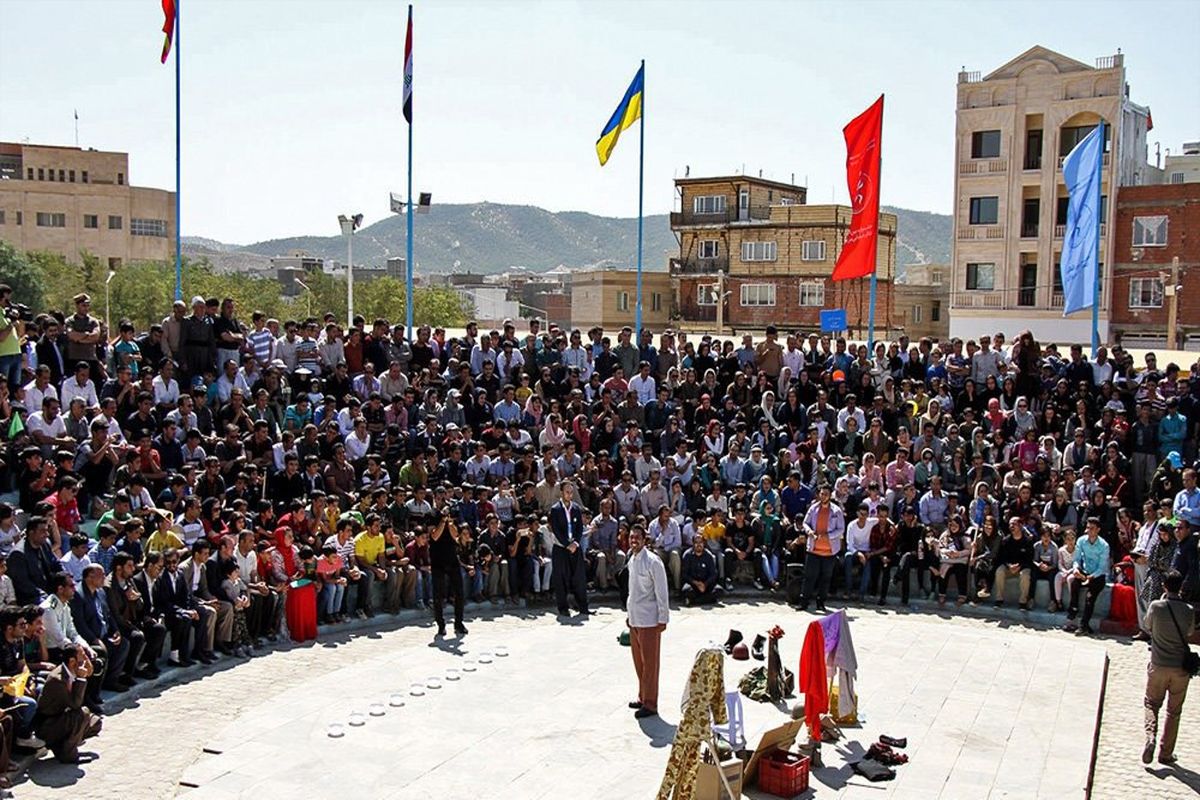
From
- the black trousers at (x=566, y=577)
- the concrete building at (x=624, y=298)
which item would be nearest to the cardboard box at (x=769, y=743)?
the black trousers at (x=566, y=577)

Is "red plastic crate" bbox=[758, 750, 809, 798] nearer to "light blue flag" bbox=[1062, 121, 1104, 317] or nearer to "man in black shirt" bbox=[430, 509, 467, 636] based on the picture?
"man in black shirt" bbox=[430, 509, 467, 636]

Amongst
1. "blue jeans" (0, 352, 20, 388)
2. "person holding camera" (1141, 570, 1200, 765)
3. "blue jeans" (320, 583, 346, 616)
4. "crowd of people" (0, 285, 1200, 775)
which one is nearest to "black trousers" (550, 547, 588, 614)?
"crowd of people" (0, 285, 1200, 775)

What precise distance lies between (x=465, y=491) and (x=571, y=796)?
768cm

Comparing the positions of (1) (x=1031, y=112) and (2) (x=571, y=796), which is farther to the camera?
(1) (x=1031, y=112)

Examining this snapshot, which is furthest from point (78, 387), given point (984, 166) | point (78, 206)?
point (78, 206)

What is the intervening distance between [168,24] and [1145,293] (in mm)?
41708

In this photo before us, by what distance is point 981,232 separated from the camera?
51.2m

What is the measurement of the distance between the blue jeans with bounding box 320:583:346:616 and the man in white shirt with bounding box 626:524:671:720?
5.18m

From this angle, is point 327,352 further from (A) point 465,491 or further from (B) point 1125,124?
(B) point 1125,124

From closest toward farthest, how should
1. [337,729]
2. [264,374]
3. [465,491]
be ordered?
[337,729] → [465,491] → [264,374]

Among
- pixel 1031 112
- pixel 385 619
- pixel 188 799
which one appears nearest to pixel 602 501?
pixel 385 619

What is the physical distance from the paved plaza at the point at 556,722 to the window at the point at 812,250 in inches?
1904

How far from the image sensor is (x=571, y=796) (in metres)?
9.24

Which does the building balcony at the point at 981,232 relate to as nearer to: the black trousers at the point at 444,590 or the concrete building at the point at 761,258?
the concrete building at the point at 761,258
